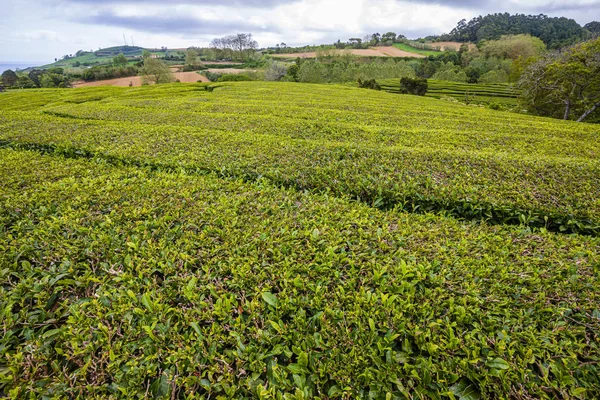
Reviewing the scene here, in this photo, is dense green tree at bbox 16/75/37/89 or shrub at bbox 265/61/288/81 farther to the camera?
shrub at bbox 265/61/288/81

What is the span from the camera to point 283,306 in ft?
7.32

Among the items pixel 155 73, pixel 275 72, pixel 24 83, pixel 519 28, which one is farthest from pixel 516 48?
pixel 24 83

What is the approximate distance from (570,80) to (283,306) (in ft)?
86.9

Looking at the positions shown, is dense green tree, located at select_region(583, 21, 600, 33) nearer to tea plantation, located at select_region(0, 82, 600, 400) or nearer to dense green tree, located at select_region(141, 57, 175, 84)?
dense green tree, located at select_region(141, 57, 175, 84)

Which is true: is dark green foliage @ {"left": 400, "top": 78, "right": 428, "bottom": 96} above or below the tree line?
below

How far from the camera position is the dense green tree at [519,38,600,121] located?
17578mm

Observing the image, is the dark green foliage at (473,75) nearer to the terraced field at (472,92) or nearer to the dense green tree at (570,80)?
the terraced field at (472,92)

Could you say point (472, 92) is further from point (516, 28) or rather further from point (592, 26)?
point (592, 26)

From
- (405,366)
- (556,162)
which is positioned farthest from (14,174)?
(556,162)

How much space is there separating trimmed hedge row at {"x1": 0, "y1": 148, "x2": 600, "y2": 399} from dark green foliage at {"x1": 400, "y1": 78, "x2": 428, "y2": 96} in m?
33.3

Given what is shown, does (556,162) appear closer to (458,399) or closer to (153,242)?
(458,399)

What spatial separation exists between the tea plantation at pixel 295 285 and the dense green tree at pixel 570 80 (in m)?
19.9

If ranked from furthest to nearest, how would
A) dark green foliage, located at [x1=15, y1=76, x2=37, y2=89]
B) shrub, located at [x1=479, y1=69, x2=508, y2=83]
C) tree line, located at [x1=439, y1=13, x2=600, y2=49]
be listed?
tree line, located at [x1=439, y1=13, x2=600, y2=49]
dark green foliage, located at [x1=15, y1=76, x2=37, y2=89]
shrub, located at [x1=479, y1=69, x2=508, y2=83]

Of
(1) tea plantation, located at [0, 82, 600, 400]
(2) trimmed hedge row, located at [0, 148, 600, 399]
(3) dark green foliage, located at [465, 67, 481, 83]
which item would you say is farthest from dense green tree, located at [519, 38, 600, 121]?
(3) dark green foliage, located at [465, 67, 481, 83]
